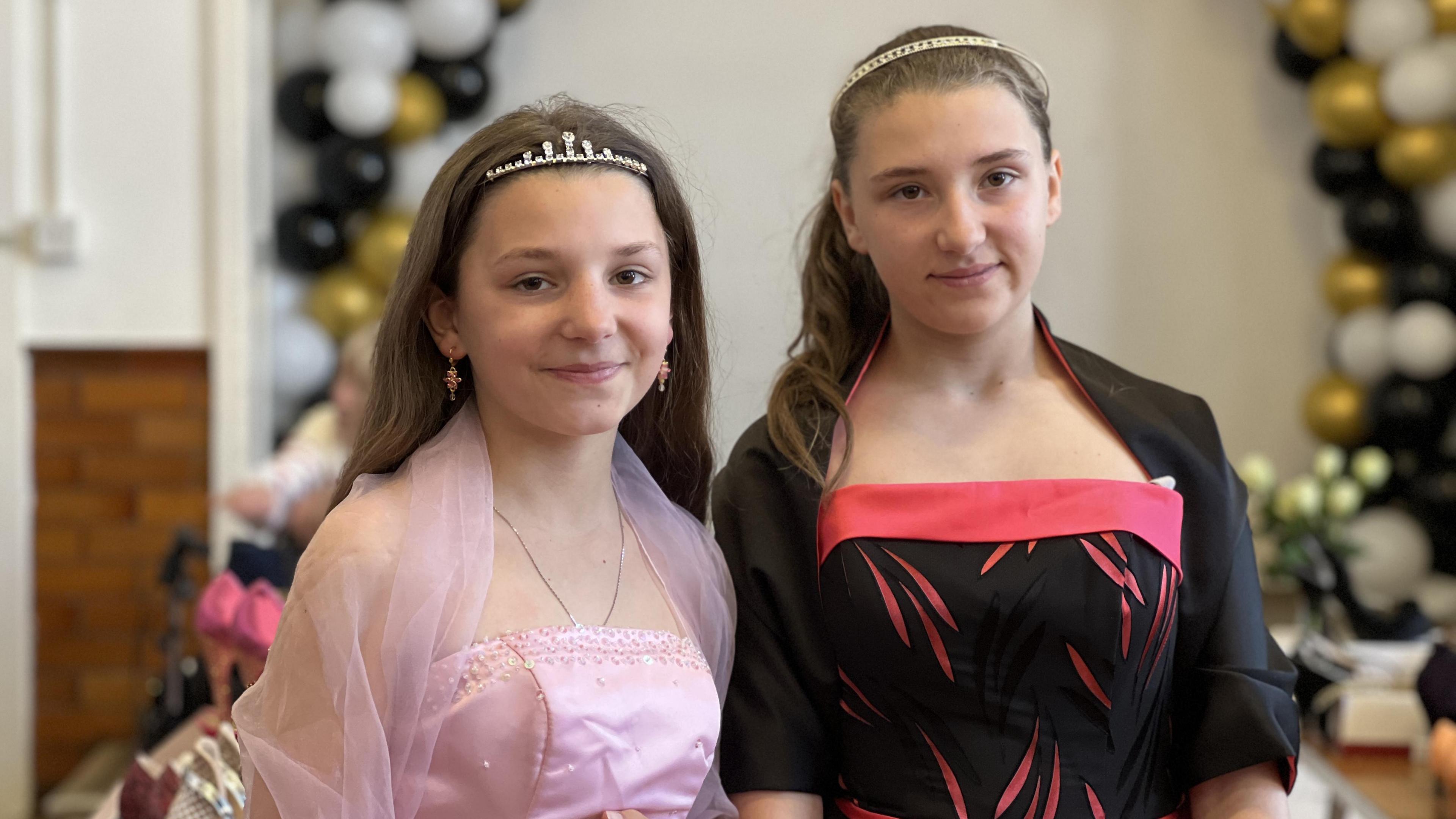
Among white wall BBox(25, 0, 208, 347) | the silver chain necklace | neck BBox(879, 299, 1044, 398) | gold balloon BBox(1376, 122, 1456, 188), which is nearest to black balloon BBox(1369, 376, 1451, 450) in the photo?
gold balloon BBox(1376, 122, 1456, 188)

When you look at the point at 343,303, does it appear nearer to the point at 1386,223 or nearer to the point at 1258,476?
the point at 1258,476

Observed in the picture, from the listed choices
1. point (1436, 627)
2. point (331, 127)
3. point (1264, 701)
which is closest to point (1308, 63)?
point (1436, 627)

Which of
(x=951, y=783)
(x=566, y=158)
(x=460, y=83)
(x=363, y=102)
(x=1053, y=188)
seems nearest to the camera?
(x=566, y=158)

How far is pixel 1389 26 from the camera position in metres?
4.06

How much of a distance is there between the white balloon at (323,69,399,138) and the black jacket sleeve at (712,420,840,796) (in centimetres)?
287

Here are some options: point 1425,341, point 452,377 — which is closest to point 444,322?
point 452,377

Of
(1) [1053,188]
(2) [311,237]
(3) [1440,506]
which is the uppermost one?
(1) [1053,188]

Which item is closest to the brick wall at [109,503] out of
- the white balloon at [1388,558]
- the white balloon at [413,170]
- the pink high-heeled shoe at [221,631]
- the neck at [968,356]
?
the white balloon at [413,170]

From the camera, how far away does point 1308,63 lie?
4426 mm

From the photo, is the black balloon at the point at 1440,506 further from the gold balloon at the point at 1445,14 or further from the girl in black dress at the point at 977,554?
the girl in black dress at the point at 977,554

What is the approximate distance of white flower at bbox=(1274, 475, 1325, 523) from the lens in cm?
396

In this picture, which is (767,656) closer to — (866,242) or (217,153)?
(866,242)

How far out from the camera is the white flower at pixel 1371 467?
4055mm

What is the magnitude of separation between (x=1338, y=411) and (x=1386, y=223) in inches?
23.6
